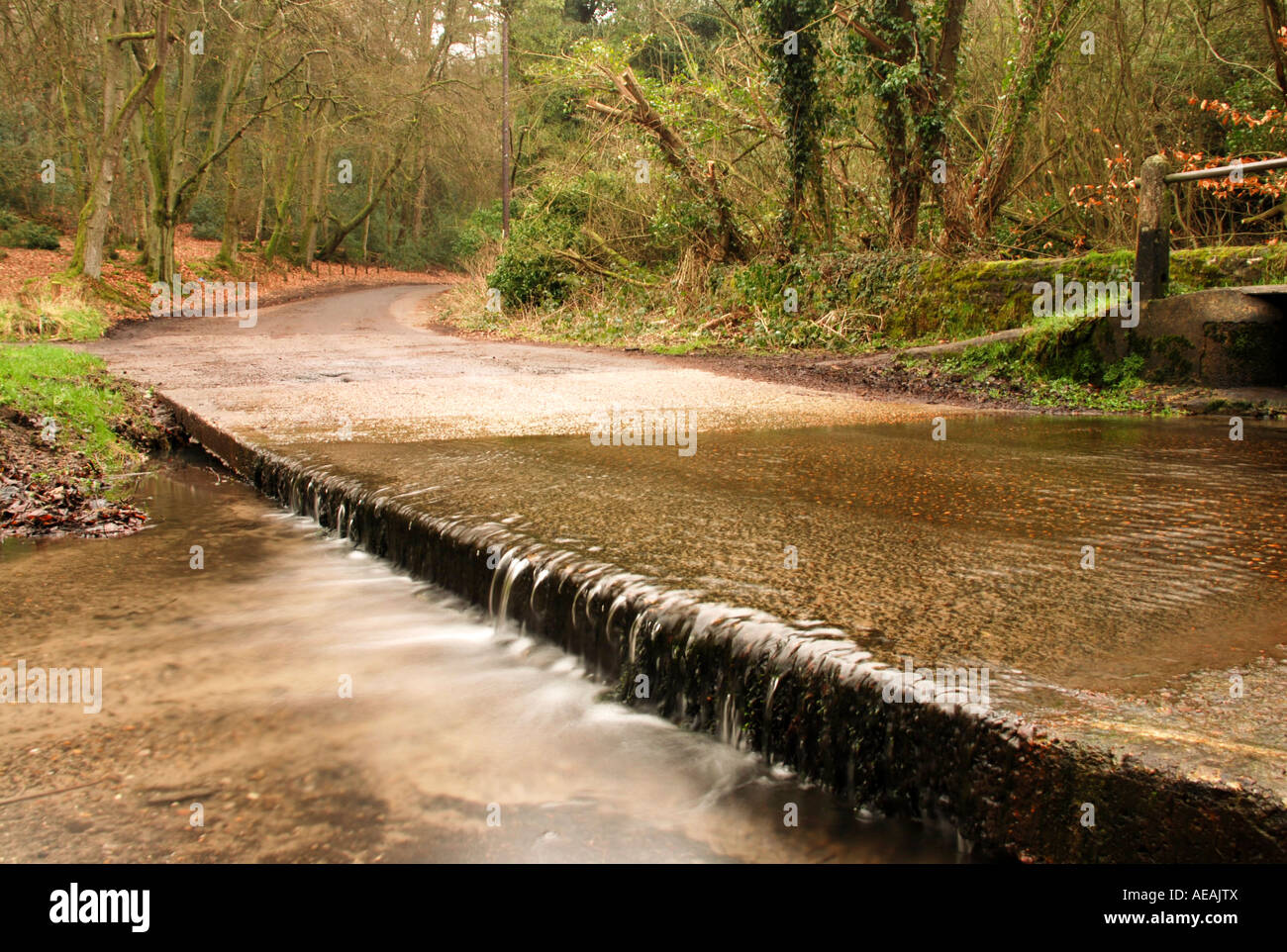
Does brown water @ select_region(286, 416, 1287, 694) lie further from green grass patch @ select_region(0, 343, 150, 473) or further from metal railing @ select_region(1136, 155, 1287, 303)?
metal railing @ select_region(1136, 155, 1287, 303)

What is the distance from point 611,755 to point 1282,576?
2062mm

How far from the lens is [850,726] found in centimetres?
218

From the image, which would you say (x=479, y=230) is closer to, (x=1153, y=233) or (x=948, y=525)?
(x=1153, y=233)

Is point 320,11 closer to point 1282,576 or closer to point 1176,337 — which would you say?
point 1176,337

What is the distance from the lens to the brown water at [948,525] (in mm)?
2322

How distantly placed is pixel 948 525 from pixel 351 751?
7.21 ft

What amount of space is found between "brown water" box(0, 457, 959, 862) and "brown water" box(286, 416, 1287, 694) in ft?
1.45

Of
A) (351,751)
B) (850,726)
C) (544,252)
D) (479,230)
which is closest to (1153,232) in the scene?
(850,726)

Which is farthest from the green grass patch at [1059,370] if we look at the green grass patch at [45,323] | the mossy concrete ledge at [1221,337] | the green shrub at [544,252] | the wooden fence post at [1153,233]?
the green grass patch at [45,323]

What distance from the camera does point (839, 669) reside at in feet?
7.19

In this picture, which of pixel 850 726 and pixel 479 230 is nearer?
pixel 850 726

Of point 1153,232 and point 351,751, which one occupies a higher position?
point 1153,232

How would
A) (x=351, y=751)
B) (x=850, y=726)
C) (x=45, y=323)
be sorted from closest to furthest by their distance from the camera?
(x=850, y=726) → (x=351, y=751) → (x=45, y=323)

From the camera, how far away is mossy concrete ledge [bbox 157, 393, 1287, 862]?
1668 millimetres
